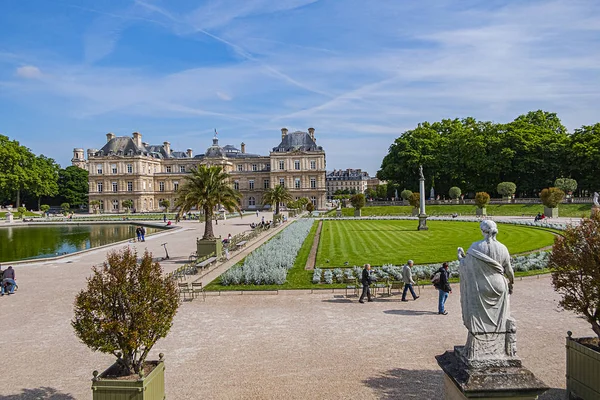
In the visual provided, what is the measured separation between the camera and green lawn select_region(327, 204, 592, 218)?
50.4 metres

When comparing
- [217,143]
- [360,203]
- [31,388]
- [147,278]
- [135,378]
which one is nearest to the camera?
[135,378]

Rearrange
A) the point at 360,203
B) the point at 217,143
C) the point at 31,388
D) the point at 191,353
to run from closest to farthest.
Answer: the point at 31,388 < the point at 191,353 < the point at 360,203 < the point at 217,143

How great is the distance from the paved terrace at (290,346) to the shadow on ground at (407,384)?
2 centimetres

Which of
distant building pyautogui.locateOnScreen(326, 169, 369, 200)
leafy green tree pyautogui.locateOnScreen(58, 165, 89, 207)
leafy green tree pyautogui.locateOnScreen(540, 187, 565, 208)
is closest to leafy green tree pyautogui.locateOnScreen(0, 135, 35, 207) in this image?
leafy green tree pyautogui.locateOnScreen(58, 165, 89, 207)

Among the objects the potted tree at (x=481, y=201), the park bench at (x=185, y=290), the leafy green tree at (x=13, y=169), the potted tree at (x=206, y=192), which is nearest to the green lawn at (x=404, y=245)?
the potted tree at (x=206, y=192)

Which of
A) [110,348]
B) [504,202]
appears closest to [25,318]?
[110,348]

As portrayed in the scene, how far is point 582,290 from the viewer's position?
24.0 feet

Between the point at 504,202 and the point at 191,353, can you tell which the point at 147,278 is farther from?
the point at 504,202

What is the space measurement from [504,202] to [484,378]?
195ft

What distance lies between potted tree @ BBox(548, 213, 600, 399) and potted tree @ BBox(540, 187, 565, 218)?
42909 millimetres

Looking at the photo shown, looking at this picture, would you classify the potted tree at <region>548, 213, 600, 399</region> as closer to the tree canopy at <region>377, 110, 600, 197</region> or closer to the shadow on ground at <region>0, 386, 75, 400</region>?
the shadow on ground at <region>0, 386, 75, 400</region>

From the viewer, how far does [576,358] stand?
6.98m

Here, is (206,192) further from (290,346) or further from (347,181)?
(347,181)

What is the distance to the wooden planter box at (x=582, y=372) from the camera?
6.54m
